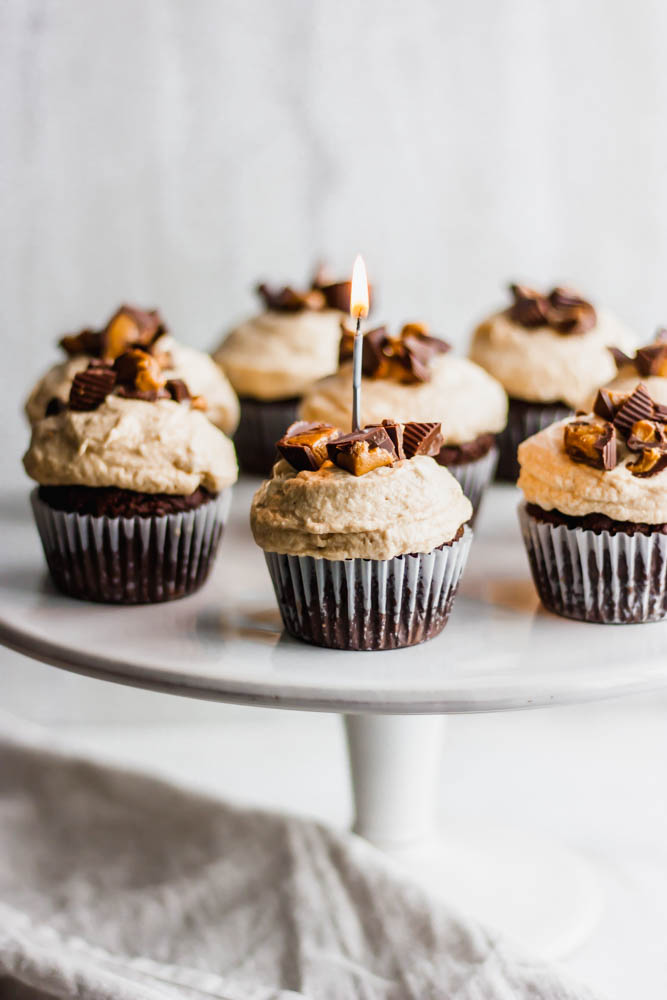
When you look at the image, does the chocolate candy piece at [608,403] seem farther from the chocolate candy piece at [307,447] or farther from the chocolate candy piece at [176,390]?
the chocolate candy piece at [176,390]

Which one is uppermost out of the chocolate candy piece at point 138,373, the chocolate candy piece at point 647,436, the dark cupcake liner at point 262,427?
the chocolate candy piece at point 138,373

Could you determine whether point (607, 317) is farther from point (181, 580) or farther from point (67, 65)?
point (67, 65)

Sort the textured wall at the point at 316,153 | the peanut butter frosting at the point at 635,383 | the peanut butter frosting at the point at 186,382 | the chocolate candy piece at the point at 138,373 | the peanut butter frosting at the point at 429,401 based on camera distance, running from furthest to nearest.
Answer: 1. the textured wall at the point at 316,153
2. the peanut butter frosting at the point at 186,382
3. the peanut butter frosting at the point at 429,401
4. the peanut butter frosting at the point at 635,383
5. the chocolate candy piece at the point at 138,373

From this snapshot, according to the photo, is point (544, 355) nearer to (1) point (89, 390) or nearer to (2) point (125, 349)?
(2) point (125, 349)

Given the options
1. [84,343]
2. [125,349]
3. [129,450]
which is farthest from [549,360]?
[129,450]

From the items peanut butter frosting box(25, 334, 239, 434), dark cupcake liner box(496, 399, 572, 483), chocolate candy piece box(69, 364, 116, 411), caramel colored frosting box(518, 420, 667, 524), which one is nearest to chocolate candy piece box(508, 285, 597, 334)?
dark cupcake liner box(496, 399, 572, 483)

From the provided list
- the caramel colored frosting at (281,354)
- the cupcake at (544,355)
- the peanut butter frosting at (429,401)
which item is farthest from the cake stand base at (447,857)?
the caramel colored frosting at (281,354)
